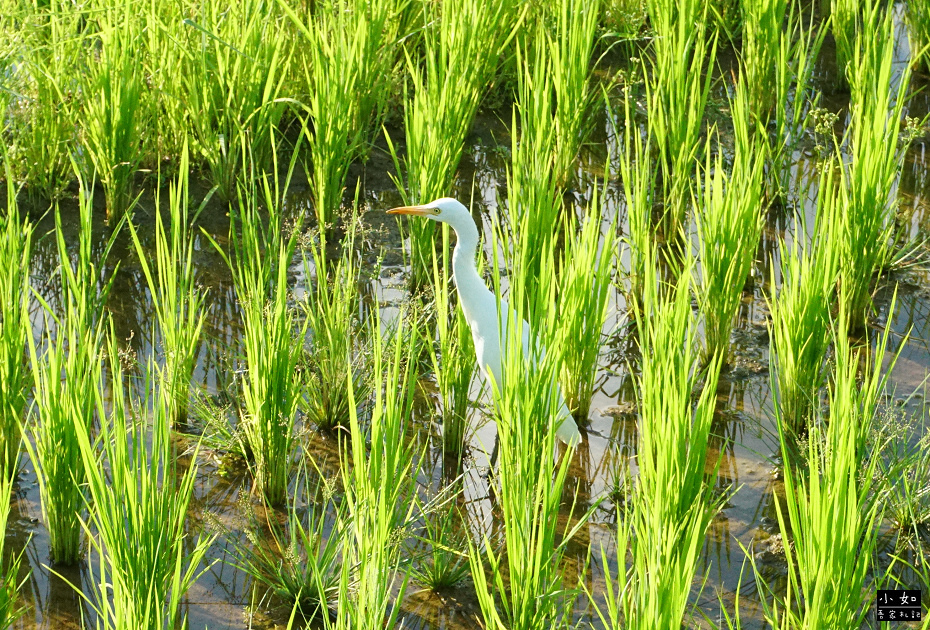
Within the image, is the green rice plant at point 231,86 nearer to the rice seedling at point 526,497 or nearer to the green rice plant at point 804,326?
the rice seedling at point 526,497

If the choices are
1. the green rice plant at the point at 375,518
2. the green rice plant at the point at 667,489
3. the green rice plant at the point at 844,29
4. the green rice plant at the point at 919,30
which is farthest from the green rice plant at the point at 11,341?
the green rice plant at the point at 919,30

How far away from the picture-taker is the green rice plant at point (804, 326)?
3.29 metres

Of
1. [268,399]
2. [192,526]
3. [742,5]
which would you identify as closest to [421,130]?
[268,399]

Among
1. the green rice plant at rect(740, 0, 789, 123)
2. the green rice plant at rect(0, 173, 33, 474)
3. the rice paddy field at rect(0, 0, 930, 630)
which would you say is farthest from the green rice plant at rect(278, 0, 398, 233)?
the green rice plant at rect(740, 0, 789, 123)

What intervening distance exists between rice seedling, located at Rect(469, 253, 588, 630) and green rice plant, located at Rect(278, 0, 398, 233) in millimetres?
1436

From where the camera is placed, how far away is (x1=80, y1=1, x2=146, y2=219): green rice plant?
168 inches

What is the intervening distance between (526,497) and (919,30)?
502cm

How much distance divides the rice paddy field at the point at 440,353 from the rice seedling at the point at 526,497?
13mm

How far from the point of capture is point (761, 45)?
5410mm

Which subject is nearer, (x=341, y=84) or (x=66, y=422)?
(x=66, y=422)

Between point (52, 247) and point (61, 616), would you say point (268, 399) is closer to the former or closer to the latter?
point (61, 616)

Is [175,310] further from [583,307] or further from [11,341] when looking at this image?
[583,307]

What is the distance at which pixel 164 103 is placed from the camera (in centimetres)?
463

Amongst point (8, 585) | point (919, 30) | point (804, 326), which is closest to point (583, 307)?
point (804, 326)
